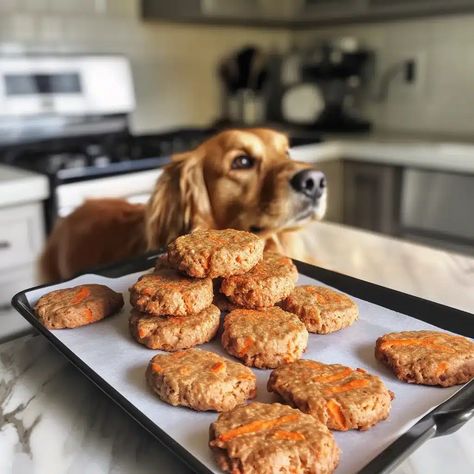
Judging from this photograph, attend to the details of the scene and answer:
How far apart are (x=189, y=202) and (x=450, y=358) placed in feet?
2.79

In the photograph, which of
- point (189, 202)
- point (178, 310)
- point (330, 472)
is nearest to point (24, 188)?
point (189, 202)

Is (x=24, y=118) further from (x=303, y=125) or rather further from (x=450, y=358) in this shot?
(x=450, y=358)

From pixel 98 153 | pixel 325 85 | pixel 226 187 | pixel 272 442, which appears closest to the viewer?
pixel 272 442

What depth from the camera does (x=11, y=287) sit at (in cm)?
204

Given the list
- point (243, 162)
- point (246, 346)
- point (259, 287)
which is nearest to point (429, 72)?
point (243, 162)

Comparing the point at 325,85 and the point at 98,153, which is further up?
the point at 325,85

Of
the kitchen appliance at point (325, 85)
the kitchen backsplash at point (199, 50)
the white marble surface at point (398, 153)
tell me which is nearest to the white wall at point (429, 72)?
the kitchen backsplash at point (199, 50)

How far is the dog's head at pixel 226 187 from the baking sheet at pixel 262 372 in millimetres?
491

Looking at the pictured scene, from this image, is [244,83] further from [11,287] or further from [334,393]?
[334,393]

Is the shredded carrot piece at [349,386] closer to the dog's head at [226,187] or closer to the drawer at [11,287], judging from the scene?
the dog's head at [226,187]

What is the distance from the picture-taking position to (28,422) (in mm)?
637

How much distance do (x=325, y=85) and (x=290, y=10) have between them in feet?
1.56

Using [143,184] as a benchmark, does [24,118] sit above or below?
above

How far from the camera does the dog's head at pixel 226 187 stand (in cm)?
134
